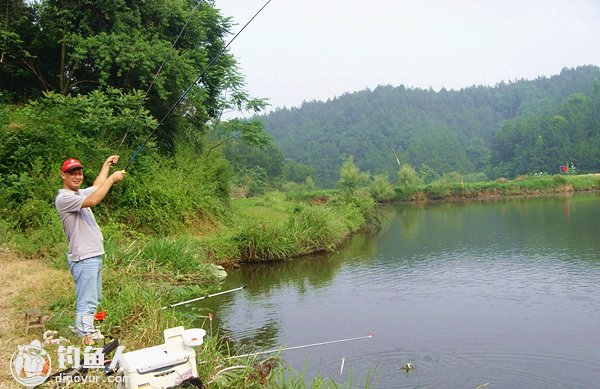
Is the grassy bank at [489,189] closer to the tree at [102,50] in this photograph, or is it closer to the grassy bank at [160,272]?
the grassy bank at [160,272]

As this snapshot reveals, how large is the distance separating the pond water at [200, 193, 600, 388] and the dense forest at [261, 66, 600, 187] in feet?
168

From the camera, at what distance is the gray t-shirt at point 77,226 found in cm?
508

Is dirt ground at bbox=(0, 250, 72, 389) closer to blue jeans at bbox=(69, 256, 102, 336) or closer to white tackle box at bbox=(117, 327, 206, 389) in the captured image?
blue jeans at bbox=(69, 256, 102, 336)

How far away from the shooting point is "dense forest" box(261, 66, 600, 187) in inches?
2965

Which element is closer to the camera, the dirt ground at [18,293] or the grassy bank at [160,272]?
the dirt ground at [18,293]

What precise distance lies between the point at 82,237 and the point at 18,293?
2633 mm

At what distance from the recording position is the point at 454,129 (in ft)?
366

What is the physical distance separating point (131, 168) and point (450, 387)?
1021cm

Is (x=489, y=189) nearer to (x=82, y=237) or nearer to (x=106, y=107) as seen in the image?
(x=106, y=107)

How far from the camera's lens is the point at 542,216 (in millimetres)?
27125

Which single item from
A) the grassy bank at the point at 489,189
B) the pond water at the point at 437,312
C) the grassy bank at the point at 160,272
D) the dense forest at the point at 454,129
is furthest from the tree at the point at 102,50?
the dense forest at the point at 454,129

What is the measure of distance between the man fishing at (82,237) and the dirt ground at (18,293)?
731 mm

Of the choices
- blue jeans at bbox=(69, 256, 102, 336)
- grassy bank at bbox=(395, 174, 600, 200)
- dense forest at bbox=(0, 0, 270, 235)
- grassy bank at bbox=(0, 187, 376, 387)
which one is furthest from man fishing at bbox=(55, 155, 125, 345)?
grassy bank at bbox=(395, 174, 600, 200)

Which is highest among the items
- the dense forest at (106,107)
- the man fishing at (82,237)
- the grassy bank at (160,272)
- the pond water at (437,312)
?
the dense forest at (106,107)
